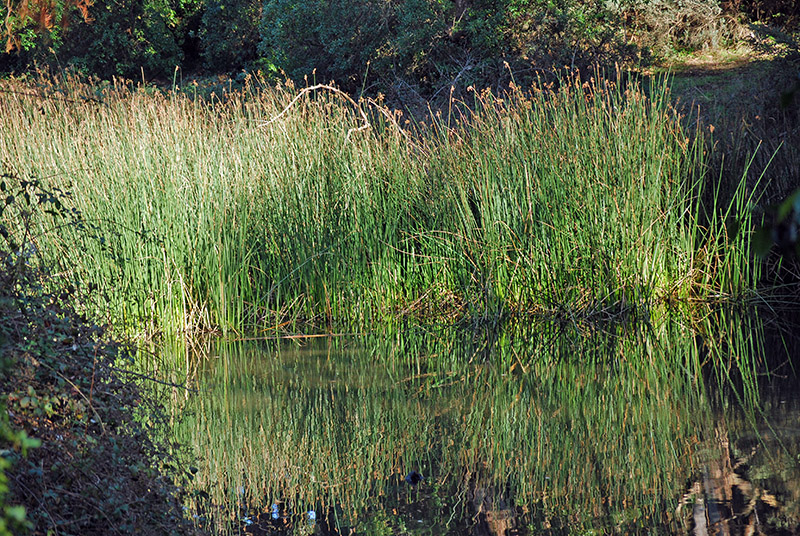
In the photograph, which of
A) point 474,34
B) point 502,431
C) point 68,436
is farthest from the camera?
point 474,34

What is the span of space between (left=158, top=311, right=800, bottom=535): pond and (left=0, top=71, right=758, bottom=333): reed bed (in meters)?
0.40

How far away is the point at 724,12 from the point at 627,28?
1.66 metres

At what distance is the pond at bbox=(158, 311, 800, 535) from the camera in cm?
277

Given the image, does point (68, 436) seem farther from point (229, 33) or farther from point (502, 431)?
point (229, 33)

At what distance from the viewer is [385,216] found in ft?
19.4

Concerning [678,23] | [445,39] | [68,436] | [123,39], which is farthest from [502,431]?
[123,39]

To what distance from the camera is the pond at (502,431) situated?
9.09ft

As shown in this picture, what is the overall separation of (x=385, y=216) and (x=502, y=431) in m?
2.59

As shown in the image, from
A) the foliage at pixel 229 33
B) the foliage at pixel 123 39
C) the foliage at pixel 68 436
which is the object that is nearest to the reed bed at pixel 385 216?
the foliage at pixel 68 436

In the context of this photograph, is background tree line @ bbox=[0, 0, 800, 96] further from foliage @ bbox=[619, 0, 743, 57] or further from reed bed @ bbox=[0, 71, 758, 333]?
reed bed @ bbox=[0, 71, 758, 333]

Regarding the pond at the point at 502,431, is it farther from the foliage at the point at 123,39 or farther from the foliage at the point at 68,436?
the foliage at the point at 123,39

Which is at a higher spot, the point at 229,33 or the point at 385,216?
the point at 229,33

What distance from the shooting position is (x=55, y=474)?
84.6 inches

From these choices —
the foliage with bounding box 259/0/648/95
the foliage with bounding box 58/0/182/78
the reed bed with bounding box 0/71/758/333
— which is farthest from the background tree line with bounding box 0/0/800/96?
the reed bed with bounding box 0/71/758/333
